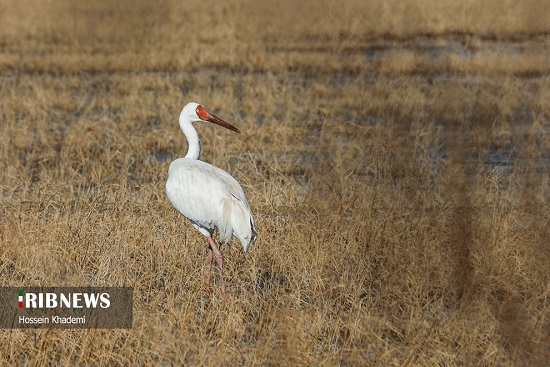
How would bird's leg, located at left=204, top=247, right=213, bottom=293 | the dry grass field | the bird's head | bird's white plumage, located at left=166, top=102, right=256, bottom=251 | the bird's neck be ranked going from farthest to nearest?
1. the bird's head
2. the bird's neck
3. bird's white plumage, located at left=166, top=102, right=256, bottom=251
4. bird's leg, located at left=204, top=247, right=213, bottom=293
5. the dry grass field

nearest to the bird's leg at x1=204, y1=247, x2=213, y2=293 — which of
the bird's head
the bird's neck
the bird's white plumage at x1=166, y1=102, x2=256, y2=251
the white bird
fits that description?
the white bird

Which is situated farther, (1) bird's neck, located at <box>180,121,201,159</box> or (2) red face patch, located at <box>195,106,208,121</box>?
(2) red face patch, located at <box>195,106,208,121</box>

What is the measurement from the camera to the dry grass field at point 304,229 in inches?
176

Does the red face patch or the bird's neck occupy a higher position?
the red face patch

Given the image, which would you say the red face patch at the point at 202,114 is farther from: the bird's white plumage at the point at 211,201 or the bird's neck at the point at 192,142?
the bird's white plumage at the point at 211,201

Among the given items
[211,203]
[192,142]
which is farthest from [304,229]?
[192,142]

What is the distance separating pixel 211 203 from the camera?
233 inches

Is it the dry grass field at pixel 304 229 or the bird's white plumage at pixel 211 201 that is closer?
the dry grass field at pixel 304 229

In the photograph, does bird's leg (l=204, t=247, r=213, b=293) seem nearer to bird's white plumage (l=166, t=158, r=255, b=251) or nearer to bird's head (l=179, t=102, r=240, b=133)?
bird's white plumage (l=166, t=158, r=255, b=251)

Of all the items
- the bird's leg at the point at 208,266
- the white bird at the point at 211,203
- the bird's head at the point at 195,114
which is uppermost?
the bird's head at the point at 195,114

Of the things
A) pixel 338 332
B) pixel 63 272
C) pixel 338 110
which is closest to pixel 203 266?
pixel 63 272

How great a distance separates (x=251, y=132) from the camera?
10773 mm

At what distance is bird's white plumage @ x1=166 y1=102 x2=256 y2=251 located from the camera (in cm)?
584

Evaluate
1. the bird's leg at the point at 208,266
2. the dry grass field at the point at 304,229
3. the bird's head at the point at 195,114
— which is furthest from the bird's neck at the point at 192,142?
the bird's leg at the point at 208,266
